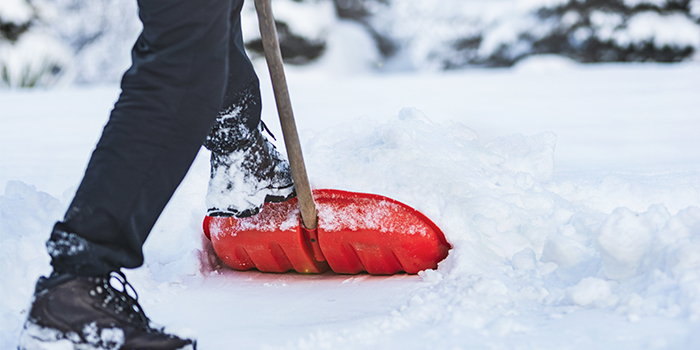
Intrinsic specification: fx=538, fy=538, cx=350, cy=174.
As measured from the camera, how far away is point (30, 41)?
787cm

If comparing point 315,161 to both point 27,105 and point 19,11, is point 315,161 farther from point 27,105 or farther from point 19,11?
point 19,11

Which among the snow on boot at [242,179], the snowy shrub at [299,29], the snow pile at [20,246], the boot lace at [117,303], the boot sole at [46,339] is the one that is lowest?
the snow pile at [20,246]

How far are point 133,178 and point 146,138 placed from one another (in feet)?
0.18

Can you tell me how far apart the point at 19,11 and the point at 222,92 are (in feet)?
28.9

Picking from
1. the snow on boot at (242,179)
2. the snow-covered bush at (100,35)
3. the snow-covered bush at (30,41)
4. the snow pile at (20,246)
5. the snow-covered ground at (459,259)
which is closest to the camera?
the snow-covered ground at (459,259)

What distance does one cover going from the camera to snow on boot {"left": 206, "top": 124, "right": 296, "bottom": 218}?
3.46ft

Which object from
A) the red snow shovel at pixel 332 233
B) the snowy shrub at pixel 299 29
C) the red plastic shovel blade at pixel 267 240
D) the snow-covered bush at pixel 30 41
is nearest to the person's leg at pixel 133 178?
the red snow shovel at pixel 332 233

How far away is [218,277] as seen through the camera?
1.19 m

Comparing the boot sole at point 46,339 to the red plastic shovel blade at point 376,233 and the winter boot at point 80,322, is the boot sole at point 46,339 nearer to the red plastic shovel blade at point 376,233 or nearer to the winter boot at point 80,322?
the winter boot at point 80,322

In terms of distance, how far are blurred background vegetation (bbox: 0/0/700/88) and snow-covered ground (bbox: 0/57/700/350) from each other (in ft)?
20.0

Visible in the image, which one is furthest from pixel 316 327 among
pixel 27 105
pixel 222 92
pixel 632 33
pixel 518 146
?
pixel 632 33

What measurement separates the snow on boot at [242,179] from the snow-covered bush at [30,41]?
7.01 metres

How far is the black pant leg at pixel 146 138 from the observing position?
691 mm

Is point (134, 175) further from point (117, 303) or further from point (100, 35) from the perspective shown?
point (100, 35)
